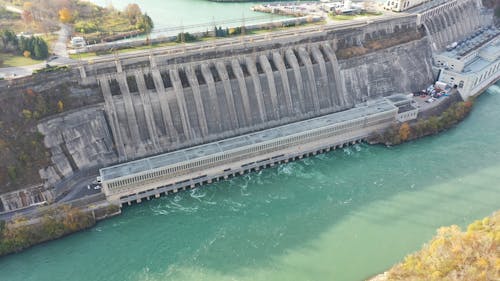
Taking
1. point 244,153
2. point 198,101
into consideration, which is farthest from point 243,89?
point 244,153

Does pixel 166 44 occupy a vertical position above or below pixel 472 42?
above

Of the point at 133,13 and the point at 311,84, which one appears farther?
the point at 133,13

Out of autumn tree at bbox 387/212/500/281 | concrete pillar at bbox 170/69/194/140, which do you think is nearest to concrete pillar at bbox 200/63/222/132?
concrete pillar at bbox 170/69/194/140

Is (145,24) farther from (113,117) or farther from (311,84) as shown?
(311,84)

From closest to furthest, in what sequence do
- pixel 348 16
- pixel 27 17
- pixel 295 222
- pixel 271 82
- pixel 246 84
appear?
1. pixel 295 222
2. pixel 246 84
3. pixel 271 82
4. pixel 27 17
5. pixel 348 16

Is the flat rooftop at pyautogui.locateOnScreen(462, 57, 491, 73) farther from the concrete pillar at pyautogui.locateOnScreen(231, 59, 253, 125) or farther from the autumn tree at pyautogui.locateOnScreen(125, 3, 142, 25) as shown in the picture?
the autumn tree at pyautogui.locateOnScreen(125, 3, 142, 25)

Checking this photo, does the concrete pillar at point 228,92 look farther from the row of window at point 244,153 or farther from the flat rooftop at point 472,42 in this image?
the flat rooftop at point 472,42

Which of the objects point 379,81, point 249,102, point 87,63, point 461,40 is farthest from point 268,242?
point 461,40

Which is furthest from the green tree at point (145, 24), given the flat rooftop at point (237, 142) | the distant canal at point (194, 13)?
the flat rooftop at point (237, 142)
